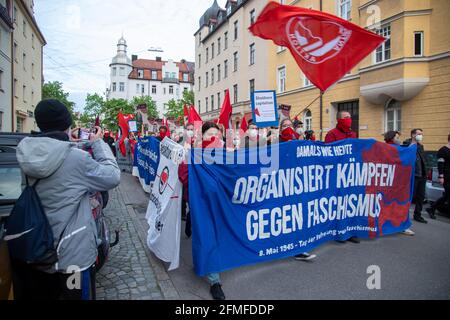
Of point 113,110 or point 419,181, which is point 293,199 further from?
point 113,110

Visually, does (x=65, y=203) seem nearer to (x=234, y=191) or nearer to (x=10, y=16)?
(x=234, y=191)

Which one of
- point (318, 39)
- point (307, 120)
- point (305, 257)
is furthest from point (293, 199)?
point (307, 120)

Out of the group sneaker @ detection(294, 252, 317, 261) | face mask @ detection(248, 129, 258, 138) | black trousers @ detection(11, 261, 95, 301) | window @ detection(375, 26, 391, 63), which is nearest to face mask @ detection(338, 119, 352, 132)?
face mask @ detection(248, 129, 258, 138)

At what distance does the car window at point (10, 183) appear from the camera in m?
3.10

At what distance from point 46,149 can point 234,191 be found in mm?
2185

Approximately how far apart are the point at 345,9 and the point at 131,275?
64.2ft

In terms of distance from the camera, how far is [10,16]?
76.7 feet

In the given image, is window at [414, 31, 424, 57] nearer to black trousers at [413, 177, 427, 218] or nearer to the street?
black trousers at [413, 177, 427, 218]

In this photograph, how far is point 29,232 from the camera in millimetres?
1998

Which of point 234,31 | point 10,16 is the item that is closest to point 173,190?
point 10,16

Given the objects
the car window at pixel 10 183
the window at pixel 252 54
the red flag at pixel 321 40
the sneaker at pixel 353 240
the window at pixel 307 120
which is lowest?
the sneaker at pixel 353 240

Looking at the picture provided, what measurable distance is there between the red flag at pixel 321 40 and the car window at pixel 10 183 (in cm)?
391

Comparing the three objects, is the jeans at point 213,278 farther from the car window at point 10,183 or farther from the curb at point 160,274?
the car window at point 10,183

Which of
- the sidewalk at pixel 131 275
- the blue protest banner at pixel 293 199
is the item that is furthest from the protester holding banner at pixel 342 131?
the sidewalk at pixel 131 275
